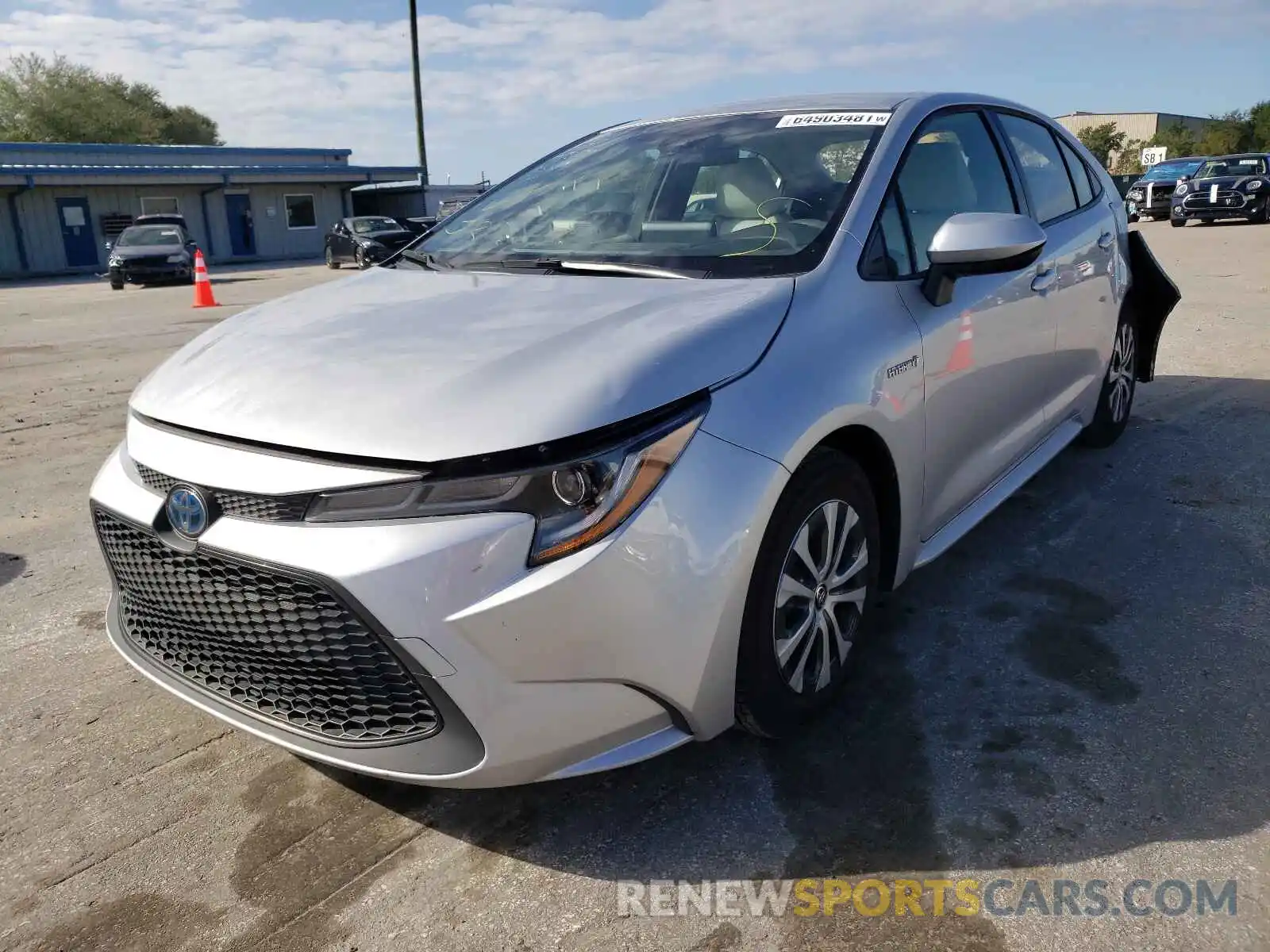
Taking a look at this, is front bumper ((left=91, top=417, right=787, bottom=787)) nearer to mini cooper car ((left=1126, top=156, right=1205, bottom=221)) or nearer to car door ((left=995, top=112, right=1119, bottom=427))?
car door ((left=995, top=112, right=1119, bottom=427))

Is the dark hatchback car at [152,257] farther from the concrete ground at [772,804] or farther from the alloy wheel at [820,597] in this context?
the alloy wheel at [820,597]

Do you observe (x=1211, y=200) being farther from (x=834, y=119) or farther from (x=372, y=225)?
(x=834, y=119)

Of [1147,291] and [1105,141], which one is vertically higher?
[1105,141]

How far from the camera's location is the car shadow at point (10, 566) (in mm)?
3957

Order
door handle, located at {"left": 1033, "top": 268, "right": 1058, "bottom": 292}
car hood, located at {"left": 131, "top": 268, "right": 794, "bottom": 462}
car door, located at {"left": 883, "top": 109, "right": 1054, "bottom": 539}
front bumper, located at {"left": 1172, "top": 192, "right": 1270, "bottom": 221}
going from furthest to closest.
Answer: front bumper, located at {"left": 1172, "top": 192, "right": 1270, "bottom": 221} → door handle, located at {"left": 1033, "top": 268, "right": 1058, "bottom": 292} → car door, located at {"left": 883, "top": 109, "right": 1054, "bottom": 539} → car hood, located at {"left": 131, "top": 268, "right": 794, "bottom": 462}

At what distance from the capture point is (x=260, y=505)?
2012mm

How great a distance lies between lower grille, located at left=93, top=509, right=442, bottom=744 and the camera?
196 centimetres

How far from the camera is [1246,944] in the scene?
190cm

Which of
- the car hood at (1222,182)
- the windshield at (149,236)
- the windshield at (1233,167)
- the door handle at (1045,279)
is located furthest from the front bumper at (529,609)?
the windshield at (1233,167)

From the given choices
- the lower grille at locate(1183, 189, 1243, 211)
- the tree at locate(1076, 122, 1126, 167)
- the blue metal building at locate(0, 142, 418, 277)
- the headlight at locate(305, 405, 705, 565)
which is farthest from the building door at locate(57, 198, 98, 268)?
the tree at locate(1076, 122, 1126, 167)

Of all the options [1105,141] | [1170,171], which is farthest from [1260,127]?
[1170,171]

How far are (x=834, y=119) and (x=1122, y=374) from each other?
2535 millimetres

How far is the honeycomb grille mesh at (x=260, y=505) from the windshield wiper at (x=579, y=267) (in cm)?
119

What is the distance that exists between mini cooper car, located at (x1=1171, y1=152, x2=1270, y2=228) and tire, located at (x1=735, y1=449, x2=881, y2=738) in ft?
83.7
